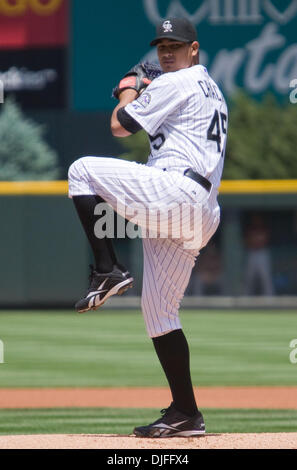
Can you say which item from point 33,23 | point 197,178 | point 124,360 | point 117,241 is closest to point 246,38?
point 33,23

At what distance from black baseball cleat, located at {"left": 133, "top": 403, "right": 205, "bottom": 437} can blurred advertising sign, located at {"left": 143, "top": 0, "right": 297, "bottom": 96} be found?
70.4 feet

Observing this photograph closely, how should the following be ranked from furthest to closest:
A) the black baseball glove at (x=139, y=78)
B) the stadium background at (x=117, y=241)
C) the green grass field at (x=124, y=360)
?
the stadium background at (x=117, y=241), the green grass field at (x=124, y=360), the black baseball glove at (x=139, y=78)

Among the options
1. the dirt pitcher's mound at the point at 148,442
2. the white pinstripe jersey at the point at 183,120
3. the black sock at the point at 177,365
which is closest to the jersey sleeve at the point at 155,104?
the white pinstripe jersey at the point at 183,120

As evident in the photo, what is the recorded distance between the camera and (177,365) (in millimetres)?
4383

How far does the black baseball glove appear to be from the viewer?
4219mm

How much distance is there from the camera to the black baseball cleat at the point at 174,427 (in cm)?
434

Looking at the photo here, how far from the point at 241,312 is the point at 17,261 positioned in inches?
145

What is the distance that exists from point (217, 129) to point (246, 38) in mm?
21882

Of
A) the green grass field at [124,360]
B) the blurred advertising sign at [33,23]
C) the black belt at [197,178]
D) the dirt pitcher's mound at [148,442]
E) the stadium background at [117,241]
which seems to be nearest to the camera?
the dirt pitcher's mound at [148,442]

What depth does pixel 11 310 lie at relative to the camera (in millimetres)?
16062

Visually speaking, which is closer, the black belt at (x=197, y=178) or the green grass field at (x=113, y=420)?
the black belt at (x=197, y=178)

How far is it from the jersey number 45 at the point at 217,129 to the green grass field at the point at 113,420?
221 cm

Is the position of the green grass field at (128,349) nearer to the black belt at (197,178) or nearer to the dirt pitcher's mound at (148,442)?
the dirt pitcher's mound at (148,442)
